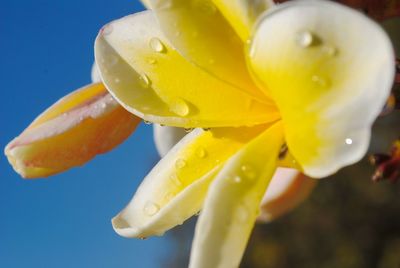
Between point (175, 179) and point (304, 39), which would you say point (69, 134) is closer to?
point (175, 179)

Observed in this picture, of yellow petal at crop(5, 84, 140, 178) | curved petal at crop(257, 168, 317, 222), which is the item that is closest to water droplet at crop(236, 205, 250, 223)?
yellow petal at crop(5, 84, 140, 178)

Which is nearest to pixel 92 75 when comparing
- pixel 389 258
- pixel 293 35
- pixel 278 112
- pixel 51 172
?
pixel 51 172

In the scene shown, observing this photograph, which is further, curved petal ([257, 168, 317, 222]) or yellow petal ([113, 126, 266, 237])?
curved petal ([257, 168, 317, 222])

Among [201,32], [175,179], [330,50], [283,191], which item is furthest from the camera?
[283,191]

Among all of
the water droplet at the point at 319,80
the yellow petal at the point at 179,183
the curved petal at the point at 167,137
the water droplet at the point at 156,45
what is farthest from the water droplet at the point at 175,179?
the curved petal at the point at 167,137

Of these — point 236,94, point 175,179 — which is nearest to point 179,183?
point 175,179

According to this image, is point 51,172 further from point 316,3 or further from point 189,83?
point 316,3

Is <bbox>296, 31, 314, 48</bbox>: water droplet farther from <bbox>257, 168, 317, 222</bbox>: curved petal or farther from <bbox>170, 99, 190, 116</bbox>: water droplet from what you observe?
<bbox>257, 168, 317, 222</bbox>: curved petal
